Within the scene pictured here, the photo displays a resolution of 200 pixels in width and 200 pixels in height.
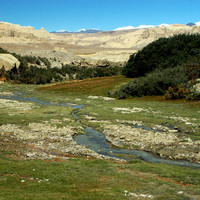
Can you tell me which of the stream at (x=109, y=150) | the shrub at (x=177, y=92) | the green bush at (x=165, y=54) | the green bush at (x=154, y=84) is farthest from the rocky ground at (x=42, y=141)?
the green bush at (x=165, y=54)

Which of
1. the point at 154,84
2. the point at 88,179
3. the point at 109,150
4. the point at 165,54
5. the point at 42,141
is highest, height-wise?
the point at 165,54

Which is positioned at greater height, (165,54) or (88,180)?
(165,54)

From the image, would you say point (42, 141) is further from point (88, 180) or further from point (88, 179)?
point (88, 180)

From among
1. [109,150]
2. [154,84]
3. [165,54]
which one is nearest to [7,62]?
[165,54]

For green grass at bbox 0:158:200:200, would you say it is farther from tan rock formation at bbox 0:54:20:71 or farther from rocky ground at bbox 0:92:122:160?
tan rock formation at bbox 0:54:20:71

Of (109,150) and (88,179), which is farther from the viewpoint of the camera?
(109,150)

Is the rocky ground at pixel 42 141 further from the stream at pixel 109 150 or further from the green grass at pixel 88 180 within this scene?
the green grass at pixel 88 180

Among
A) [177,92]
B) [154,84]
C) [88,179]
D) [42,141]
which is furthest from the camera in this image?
[154,84]

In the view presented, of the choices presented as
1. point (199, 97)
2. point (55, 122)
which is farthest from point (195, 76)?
point (55, 122)

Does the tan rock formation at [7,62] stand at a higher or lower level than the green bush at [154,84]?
higher

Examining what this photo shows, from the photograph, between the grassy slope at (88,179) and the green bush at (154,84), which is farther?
the green bush at (154,84)

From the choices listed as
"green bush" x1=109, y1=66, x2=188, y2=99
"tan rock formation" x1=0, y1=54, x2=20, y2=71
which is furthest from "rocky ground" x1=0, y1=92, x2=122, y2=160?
"tan rock formation" x1=0, y1=54, x2=20, y2=71

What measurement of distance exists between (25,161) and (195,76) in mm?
43076

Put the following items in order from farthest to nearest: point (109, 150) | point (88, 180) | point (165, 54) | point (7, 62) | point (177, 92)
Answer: point (7, 62) < point (165, 54) < point (177, 92) < point (109, 150) < point (88, 180)
